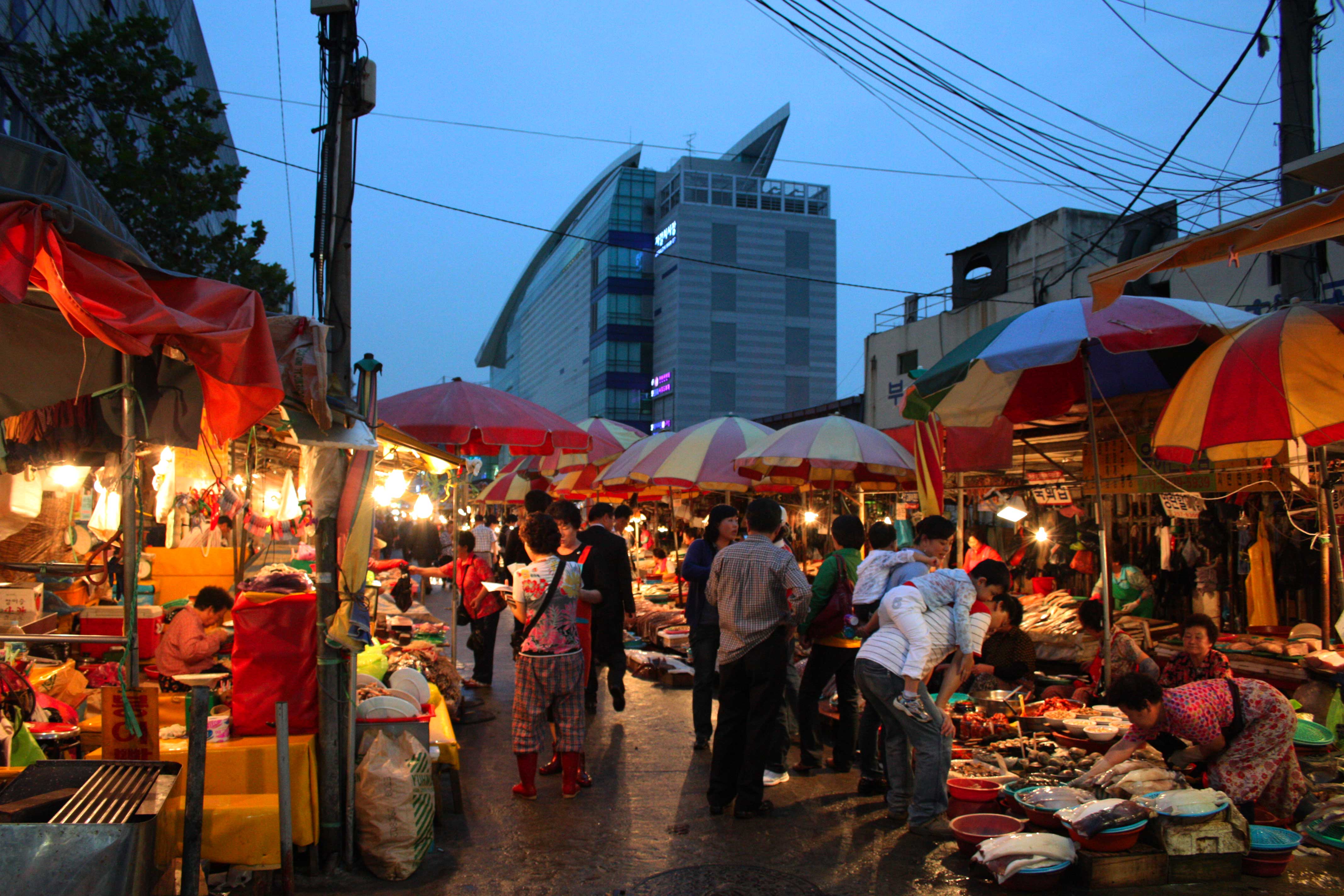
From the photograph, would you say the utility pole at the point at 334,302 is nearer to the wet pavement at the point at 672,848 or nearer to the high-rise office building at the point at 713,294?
the wet pavement at the point at 672,848

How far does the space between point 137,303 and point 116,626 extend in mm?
4907

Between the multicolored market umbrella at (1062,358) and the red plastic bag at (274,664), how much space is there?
5033 mm

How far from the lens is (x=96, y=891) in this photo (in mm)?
2820

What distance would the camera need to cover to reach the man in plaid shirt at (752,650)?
5.18 m

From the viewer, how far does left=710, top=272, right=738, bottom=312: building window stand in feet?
172

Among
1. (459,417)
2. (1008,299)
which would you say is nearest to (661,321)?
(1008,299)

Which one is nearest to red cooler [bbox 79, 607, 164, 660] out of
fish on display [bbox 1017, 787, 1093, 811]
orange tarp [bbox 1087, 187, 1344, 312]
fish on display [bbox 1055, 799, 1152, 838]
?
fish on display [bbox 1017, 787, 1093, 811]

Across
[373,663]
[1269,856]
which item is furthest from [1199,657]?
[373,663]

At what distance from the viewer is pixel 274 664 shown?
14.8ft

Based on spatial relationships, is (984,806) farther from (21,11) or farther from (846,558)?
(21,11)

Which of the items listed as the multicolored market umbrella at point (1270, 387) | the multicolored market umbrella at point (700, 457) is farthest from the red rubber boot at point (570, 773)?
the multicolored market umbrella at point (700, 457)

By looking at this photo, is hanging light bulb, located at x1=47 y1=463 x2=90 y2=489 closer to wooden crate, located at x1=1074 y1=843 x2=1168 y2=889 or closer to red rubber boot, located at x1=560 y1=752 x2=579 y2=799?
red rubber boot, located at x1=560 y1=752 x2=579 y2=799

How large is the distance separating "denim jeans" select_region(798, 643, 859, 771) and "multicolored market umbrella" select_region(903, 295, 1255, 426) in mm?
2471

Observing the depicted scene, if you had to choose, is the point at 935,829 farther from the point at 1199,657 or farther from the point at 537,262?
the point at 537,262
